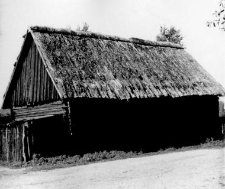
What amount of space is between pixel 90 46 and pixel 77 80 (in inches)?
150

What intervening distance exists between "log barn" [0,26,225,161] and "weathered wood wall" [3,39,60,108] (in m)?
0.05

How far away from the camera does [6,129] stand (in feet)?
51.5

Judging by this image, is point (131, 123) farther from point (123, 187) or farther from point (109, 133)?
point (123, 187)

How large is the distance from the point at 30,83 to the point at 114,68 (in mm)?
4569

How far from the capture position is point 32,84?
58.5 ft

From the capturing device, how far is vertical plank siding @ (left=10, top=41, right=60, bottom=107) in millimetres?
16583

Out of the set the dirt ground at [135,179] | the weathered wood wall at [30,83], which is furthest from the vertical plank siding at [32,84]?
the dirt ground at [135,179]

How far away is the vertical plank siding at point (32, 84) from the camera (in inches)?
653

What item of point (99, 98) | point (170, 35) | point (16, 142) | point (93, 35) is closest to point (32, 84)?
point (16, 142)

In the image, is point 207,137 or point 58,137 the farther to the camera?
point 207,137

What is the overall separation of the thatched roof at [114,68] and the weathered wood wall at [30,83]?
99 centimetres

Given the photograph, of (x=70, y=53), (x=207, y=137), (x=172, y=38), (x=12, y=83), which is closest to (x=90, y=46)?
(x=70, y=53)

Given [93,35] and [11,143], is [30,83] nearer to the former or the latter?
[11,143]

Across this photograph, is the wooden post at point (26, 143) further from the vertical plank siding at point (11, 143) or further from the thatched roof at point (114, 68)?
the thatched roof at point (114, 68)
